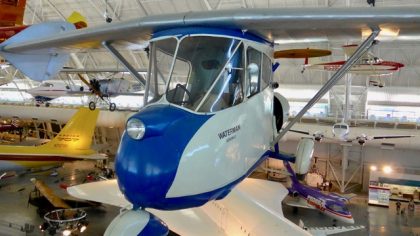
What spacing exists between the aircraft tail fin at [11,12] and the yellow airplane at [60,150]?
7.94m

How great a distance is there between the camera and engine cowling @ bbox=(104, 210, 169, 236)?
9.35 ft

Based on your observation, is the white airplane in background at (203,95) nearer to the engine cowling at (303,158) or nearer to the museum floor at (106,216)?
the engine cowling at (303,158)

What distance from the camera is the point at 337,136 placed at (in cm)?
1730

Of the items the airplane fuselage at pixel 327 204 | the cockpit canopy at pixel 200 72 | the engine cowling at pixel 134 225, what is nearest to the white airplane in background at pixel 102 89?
the airplane fuselage at pixel 327 204

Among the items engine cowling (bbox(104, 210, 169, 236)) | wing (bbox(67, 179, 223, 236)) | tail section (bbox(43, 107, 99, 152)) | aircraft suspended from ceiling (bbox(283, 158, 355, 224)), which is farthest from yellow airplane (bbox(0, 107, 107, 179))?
engine cowling (bbox(104, 210, 169, 236))

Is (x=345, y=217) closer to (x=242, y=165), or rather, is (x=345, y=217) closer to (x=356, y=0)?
(x=356, y=0)

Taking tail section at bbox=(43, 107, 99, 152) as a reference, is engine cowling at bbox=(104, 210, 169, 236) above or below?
above

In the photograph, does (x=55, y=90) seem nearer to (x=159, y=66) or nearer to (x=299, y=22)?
(x=159, y=66)

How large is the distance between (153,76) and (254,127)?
1.28m

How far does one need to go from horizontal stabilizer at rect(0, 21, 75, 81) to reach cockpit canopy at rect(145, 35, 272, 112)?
245 cm

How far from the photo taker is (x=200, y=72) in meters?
3.52

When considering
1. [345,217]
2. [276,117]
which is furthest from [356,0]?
[276,117]

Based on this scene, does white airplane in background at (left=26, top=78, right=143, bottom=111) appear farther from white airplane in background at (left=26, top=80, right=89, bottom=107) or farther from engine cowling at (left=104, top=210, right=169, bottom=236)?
engine cowling at (left=104, top=210, right=169, bottom=236)

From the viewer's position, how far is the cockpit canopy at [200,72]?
3387mm
